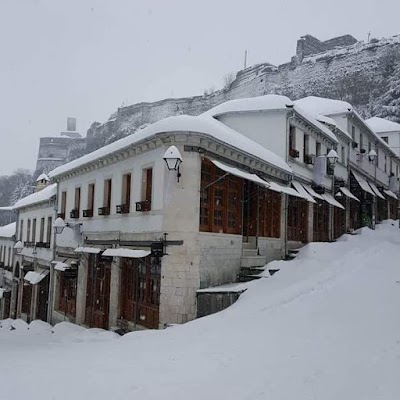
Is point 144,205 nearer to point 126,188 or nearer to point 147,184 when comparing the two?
point 147,184

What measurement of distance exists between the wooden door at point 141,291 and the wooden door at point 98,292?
106 centimetres

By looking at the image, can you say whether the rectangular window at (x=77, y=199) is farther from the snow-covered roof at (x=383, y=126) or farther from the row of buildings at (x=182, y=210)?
the snow-covered roof at (x=383, y=126)

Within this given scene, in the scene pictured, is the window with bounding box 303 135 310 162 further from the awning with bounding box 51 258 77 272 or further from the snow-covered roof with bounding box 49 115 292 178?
the awning with bounding box 51 258 77 272

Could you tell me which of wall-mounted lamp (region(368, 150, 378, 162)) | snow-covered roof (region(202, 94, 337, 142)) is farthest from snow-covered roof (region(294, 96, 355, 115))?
snow-covered roof (region(202, 94, 337, 142))

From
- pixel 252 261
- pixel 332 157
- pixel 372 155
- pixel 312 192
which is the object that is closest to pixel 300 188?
pixel 312 192

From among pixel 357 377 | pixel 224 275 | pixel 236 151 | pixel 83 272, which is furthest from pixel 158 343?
pixel 83 272

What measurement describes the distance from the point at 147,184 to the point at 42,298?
43.4 feet

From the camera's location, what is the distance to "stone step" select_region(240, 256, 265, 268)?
1462 cm

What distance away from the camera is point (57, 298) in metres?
20.4

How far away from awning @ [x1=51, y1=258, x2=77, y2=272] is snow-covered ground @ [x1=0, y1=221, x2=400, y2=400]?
6.63 meters

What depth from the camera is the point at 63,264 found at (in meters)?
18.9

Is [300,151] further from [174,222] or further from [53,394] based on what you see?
[53,394]

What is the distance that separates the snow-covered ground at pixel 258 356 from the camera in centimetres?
582

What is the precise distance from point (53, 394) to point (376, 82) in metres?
53.3
